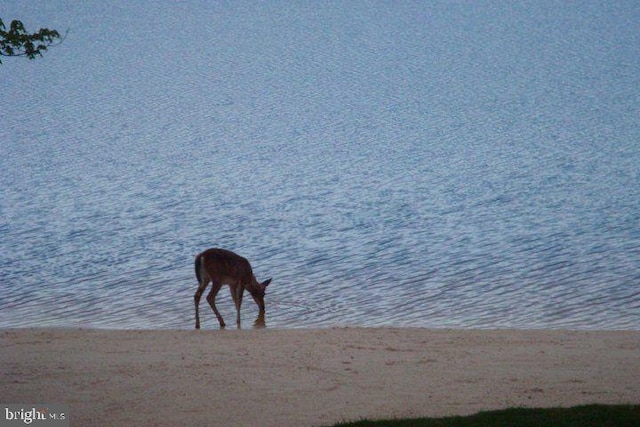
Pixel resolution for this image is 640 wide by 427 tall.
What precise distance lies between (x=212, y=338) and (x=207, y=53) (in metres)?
33.3

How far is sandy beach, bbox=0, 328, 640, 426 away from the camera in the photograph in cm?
954

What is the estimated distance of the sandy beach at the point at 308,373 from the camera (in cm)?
954

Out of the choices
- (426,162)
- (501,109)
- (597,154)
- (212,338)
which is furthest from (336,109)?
(212,338)

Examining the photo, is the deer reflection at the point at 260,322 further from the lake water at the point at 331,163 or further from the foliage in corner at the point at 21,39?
the foliage in corner at the point at 21,39

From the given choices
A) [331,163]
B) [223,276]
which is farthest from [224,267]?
[331,163]

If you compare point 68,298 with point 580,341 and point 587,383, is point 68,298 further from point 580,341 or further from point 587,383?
point 587,383

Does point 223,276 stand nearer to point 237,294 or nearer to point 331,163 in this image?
point 237,294

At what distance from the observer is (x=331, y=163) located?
3086 cm

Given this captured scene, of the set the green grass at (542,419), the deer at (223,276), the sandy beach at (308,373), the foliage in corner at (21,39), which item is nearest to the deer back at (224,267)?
the deer at (223,276)

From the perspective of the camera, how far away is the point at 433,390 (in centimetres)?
1005

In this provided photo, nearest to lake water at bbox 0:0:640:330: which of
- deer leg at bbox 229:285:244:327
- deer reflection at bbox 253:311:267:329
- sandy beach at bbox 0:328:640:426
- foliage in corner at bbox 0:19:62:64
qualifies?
deer reflection at bbox 253:311:267:329

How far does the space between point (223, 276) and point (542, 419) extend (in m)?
6.98

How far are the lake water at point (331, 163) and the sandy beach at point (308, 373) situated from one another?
213 centimetres

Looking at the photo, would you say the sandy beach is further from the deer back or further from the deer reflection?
the deer back
